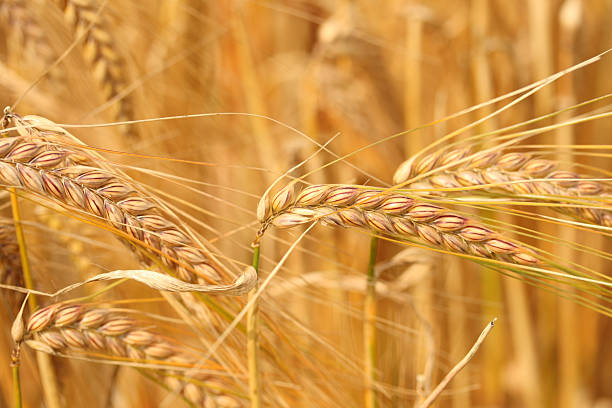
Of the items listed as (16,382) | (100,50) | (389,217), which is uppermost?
(100,50)

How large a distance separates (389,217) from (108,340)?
28cm

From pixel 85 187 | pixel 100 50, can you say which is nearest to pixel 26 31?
pixel 100 50

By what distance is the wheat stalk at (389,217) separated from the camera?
378 mm

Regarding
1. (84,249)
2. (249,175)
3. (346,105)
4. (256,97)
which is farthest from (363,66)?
(84,249)

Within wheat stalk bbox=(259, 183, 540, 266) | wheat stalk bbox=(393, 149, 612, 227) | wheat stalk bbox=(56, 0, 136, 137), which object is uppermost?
wheat stalk bbox=(56, 0, 136, 137)

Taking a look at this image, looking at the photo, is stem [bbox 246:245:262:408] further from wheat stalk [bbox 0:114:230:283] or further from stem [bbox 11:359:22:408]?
stem [bbox 11:359:22:408]

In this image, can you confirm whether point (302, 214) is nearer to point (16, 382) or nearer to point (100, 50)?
point (16, 382)

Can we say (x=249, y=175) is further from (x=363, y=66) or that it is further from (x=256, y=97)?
(x=363, y=66)

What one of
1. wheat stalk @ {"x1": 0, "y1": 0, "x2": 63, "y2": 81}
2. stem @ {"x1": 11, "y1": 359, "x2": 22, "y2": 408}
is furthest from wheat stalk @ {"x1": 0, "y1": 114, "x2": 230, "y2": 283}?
wheat stalk @ {"x1": 0, "y1": 0, "x2": 63, "y2": 81}

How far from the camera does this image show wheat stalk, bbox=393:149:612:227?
1.42ft

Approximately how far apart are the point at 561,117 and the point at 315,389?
79cm

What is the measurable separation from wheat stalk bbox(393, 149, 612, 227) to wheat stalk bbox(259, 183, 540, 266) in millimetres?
45

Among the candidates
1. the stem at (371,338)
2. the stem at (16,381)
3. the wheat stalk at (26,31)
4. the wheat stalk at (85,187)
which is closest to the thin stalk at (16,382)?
the stem at (16,381)

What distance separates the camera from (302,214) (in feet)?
1.23
